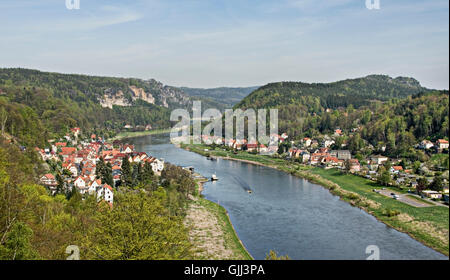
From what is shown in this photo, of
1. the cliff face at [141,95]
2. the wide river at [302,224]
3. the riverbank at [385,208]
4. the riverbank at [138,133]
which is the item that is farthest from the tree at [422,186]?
the cliff face at [141,95]

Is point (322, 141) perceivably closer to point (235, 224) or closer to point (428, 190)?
point (428, 190)

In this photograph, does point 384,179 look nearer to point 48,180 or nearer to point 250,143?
point 48,180

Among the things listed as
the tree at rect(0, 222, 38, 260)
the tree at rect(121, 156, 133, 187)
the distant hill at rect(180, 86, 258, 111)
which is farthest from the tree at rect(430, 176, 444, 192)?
the distant hill at rect(180, 86, 258, 111)

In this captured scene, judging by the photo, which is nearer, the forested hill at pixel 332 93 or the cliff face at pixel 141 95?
Answer: the forested hill at pixel 332 93

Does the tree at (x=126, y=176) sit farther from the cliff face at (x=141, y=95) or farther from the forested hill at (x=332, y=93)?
the cliff face at (x=141, y=95)

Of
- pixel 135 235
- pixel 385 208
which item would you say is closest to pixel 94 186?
pixel 385 208
